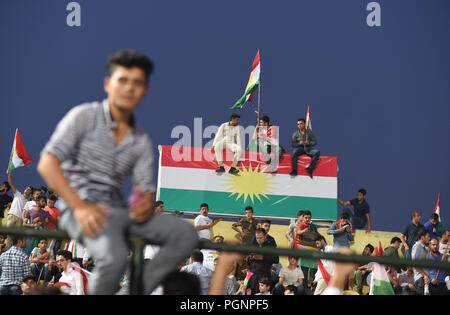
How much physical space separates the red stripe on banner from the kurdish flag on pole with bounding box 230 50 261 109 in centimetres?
210

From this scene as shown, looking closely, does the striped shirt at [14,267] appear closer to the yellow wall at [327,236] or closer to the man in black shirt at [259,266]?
the man in black shirt at [259,266]

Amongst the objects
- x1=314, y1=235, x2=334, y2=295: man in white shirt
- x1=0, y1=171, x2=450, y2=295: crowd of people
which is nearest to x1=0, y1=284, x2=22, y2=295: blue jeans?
A: x1=0, y1=171, x2=450, y2=295: crowd of people

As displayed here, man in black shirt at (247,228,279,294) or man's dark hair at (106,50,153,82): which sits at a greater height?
man's dark hair at (106,50,153,82)

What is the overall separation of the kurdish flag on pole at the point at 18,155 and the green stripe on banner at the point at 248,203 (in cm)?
340

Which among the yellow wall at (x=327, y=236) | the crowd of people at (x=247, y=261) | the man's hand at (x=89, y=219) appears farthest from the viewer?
the yellow wall at (x=327, y=236)

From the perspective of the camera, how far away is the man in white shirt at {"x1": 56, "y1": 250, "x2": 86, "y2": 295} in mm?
6762

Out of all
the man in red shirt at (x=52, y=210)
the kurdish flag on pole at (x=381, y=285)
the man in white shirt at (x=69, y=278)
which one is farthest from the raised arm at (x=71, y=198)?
the man in red shirt at (x=52, y=210)

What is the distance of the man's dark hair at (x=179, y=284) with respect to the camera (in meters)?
2.57

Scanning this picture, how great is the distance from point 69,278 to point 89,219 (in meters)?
5.61

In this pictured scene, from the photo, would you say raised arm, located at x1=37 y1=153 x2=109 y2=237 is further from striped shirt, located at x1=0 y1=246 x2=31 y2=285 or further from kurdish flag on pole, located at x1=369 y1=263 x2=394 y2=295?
striped shirt, located at x1=0 y1=246 x2=31 y2=285

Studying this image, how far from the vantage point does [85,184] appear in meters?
2.43
